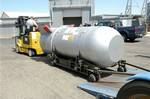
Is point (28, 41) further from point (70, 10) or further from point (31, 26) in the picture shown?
point (70, 10)

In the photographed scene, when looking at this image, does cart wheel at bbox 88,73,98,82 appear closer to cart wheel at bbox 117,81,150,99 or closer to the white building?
cart wheel at bbox 117,81,150,99

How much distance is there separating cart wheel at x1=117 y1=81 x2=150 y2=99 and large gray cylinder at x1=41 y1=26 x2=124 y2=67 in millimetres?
3558

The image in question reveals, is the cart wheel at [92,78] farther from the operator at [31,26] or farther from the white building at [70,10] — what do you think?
the white building at [70,10]

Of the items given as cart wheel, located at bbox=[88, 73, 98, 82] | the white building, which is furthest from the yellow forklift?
the white building

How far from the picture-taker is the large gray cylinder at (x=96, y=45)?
7.62 metres

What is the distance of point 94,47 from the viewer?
769 cm

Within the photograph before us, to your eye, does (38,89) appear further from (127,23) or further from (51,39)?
(127,23)

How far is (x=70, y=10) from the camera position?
129 feet

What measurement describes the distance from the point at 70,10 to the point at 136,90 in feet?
118

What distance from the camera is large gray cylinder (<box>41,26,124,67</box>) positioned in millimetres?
7621

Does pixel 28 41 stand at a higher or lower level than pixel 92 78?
higher

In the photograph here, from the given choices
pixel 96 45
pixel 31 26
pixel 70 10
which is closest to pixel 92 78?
pixel 96 45

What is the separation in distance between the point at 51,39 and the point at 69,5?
97.0 ft

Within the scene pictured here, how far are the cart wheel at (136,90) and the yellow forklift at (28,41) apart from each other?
940 centimetres
